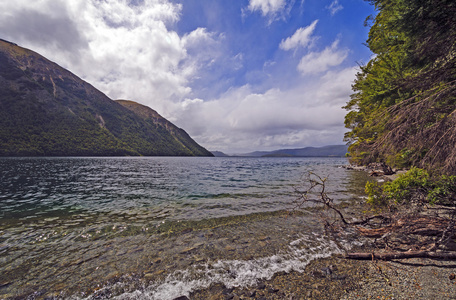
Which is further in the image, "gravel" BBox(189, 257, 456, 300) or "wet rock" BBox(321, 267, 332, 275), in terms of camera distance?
"wet rock" BBox(321, 267, 332, 275)

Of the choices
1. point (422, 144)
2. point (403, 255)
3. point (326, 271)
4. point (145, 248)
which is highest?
point (422, 144)

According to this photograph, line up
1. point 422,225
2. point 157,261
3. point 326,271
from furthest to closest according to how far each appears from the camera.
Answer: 1. point 422,225
2. point 157,261
3. point 326,271

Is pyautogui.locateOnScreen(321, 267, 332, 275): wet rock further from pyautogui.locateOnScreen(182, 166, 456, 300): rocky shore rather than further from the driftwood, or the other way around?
the driftwood

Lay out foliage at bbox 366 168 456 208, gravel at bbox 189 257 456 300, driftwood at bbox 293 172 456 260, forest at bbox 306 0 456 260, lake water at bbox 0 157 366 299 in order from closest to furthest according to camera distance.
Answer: gravel at bbox 189 257 456 300, lake water at bbox 0 157 366 299, driftwood at bbox 293 172 456 260, forest at bbox 306 0 456 260, foliage at bbox 366 168 456 208

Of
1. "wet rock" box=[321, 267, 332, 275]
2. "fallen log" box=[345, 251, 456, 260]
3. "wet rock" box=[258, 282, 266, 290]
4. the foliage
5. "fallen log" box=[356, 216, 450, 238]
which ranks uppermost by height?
the foliage

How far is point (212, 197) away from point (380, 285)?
11.9m

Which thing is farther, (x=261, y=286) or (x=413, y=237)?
(x=413, y=237)

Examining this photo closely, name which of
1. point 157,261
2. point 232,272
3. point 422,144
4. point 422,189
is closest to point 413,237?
point 422,189

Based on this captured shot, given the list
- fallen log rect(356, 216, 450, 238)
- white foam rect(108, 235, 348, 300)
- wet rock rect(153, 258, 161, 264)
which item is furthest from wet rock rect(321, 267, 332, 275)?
wet rock rect(153, 258, 161, 264)

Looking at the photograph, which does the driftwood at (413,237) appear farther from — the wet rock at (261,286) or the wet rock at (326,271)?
the wet rock at (261,286)

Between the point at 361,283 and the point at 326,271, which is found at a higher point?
the point at 361,283

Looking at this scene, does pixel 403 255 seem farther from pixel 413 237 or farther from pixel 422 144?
pixel 422 144

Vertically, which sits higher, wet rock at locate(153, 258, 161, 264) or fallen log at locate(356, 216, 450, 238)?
fallen log at locate(356, 216, 450, 238)

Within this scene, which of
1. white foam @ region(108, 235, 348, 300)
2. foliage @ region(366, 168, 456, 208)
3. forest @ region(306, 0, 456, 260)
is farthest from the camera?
foliage @ region(366, 168, 456, 208)
